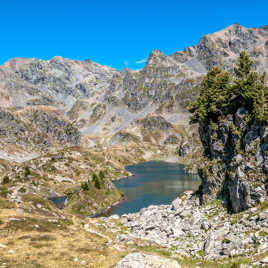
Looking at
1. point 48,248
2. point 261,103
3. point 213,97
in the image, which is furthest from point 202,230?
point 213,97

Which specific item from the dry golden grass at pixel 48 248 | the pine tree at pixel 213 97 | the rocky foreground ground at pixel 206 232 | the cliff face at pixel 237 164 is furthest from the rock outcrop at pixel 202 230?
the pine tree at pixel 213 97

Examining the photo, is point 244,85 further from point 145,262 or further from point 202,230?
point 145,262

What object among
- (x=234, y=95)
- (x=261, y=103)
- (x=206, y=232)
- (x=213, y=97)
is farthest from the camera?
(x=213, y=97)

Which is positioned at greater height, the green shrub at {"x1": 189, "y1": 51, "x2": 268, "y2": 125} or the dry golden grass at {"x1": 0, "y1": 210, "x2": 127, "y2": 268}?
the green shrub at {"x1": 189, "y1": 51, "x2": 268, "y2": 125}

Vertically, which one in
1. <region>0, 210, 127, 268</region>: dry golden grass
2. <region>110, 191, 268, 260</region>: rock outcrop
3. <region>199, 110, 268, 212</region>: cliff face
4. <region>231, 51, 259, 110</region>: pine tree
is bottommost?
<region>110, 191, 268, 260</region>: rock outcrop

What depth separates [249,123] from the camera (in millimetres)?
64312

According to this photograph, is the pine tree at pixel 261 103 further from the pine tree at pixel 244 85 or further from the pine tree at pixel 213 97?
the pine tree at pixel 213 97

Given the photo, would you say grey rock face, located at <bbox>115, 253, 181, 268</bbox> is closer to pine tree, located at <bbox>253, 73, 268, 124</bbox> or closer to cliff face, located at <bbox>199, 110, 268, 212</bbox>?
→ cliff face, located at <bbox>199, 110, 268, 212</bbox>

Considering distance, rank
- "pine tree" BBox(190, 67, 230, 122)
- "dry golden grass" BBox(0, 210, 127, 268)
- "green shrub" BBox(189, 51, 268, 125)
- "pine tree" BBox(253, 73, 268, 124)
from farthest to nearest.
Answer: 1. "pine tree" BBox(190, 67, 230, 122)
2. "green shrub" BBox(189, 51, 268, 125)
3. "pine tree" BBox(253, 73, 268, 124)
4. "dry golden grass" BBox(0, 210, 127, 268)

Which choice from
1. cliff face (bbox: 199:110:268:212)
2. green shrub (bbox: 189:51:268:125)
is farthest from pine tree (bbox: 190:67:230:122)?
cliff face (bbox: 199:110:268:212)

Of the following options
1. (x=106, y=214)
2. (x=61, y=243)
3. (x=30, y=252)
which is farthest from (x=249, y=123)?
(x=106, y=214)

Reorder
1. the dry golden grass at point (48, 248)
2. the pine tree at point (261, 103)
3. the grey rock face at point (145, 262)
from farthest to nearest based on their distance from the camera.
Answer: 1. the pine tree at point (261, 103)
2. the dry golden grass at point (48, 248)
3. the grey rock face at point (145, 262)

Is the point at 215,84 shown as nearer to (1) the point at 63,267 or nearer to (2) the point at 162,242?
(2) the point at 162,242

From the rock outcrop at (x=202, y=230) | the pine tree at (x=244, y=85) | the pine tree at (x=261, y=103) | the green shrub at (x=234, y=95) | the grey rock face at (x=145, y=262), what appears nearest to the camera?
the grey rock face at (x=145, y=262)
